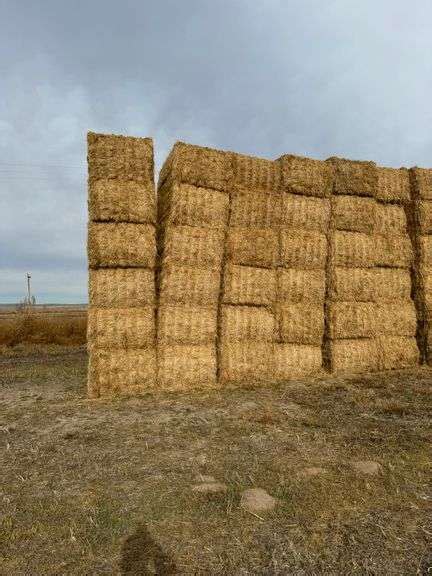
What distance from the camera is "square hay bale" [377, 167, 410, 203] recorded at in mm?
11259

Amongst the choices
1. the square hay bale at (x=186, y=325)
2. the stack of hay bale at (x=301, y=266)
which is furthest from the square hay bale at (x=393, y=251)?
the square hay bale at (x=186, y=325)

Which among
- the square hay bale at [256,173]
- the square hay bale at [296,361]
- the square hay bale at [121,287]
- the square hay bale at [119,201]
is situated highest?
the square hay bale at [256,173]

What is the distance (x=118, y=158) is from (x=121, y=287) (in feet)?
8.07

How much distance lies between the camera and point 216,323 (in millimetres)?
9688

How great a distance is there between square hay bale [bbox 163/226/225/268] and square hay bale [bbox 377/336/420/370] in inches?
178

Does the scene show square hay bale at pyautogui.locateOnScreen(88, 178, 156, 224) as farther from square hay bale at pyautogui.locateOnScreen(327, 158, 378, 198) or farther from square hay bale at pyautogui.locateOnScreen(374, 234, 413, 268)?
square hay bale at pyautogui.locateOnScreen(374, 234, 413, 268)

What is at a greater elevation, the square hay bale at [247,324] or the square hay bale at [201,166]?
the square hay bale at [201,166]

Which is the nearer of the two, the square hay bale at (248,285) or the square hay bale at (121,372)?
the square hay bale at (121,372)

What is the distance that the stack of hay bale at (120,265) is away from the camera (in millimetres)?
8797

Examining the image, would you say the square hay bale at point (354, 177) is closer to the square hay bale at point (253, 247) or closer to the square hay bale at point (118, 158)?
the square hay bale at point (253, 247)

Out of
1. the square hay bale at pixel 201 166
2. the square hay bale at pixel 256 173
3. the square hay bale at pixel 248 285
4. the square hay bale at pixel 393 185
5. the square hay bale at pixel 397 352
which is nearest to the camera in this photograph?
the square hay bale at pixel 201 166

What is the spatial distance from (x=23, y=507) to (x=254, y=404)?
4.44m

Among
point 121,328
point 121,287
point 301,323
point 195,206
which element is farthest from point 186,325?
point 301,323

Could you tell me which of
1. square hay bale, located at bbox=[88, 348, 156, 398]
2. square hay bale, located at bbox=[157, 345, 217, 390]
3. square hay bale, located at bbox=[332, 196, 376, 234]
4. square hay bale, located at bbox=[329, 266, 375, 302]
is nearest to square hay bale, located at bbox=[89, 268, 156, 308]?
square hay bale, located at bbox=[88, 348, 156, 398]
